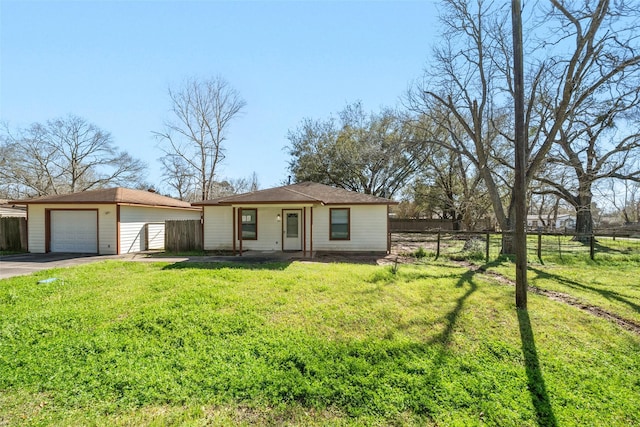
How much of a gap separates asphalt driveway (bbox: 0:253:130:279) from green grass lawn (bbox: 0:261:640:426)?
3.46m

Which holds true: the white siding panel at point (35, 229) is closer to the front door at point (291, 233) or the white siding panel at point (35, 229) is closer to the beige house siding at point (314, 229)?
the beige house siding at point (314, 229)

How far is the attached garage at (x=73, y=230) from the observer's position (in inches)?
510

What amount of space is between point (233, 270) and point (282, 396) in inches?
204

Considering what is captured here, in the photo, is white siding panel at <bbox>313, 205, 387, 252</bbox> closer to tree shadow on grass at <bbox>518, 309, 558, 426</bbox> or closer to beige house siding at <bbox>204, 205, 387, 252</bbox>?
beige house siding at <bbox>204, 205, 387, 252</bbox>

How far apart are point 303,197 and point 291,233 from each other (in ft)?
8.96

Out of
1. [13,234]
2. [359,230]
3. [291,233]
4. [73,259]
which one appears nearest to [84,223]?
[73,259]

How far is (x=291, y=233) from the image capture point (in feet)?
43.1

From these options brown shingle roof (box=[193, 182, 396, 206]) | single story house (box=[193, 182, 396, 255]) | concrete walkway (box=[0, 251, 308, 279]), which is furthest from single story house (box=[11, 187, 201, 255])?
single story house (box=[193, 182, 396, 255])

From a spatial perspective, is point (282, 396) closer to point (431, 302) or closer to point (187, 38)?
point (431, 302)

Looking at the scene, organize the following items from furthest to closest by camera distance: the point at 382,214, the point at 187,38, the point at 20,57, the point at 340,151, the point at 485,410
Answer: the point at 340,151
the point at 382,214
the point at 187,38
the point at 20,57
the point at 485,410

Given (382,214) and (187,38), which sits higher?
(187,38)

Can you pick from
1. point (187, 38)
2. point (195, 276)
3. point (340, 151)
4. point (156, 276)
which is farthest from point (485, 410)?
point (340, 151)

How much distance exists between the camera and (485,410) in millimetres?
3043

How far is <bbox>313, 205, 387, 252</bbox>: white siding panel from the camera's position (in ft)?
42.4
